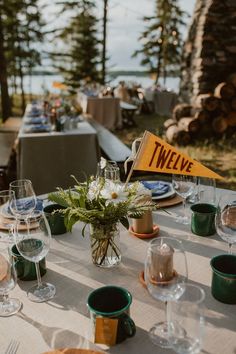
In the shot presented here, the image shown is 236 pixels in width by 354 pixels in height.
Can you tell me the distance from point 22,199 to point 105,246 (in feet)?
1.76

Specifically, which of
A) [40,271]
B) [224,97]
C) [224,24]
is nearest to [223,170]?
[224,97]

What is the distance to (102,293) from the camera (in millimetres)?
936

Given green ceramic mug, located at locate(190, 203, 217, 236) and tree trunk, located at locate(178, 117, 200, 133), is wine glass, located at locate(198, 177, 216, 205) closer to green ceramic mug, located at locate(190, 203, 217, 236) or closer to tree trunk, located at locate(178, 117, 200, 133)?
green ceramic mug, located at locate(190, 203, 217, 236)

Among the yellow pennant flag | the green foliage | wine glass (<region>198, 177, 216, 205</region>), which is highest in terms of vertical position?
the yellow pennant flag

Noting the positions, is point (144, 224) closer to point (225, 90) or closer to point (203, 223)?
point (203, 223)

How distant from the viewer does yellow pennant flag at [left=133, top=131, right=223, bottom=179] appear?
1243 millimetres

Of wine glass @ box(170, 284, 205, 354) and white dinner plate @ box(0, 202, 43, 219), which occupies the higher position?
wine glass @ box(170, 284, 205, 354)

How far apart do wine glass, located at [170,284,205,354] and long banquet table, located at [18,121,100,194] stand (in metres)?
3.16

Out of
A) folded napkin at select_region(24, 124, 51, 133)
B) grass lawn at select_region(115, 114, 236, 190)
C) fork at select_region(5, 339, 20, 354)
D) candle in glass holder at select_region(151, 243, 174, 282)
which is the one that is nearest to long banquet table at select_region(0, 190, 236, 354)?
fork at select_region(5, 339, 20, 354)

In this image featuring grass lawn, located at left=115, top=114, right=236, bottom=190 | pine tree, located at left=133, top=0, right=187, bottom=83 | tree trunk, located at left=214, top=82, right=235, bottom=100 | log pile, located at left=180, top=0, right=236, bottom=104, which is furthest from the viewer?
pine tree, located at left=133, top=0, right=187, bottom=83

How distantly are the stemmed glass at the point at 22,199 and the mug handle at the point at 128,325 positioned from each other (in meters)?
0.76

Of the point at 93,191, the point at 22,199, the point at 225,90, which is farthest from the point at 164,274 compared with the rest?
the point at 225,90

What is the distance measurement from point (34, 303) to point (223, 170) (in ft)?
13.8

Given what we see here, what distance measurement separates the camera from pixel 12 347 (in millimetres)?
870
